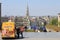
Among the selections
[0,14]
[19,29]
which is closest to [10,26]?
[19,29]

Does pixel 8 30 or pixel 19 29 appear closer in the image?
pixel 8 30

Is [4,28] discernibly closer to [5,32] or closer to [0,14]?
[5,32]

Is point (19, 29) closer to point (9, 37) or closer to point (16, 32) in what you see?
point (16, 32)

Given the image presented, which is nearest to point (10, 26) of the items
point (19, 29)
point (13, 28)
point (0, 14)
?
point (13, 28)

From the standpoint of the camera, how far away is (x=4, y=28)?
15367mm

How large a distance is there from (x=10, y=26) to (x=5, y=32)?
565 mm

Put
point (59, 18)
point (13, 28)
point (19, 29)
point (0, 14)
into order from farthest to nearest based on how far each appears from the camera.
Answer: point (59, 18) → point (0, 14) → point (19, 29) → point (13, 28)

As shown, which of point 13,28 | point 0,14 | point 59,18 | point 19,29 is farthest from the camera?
point 59,18

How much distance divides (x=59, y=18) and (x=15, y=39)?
295ft

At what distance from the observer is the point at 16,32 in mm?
16844

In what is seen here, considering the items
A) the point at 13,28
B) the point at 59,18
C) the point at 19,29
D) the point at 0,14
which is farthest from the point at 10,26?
the point at 59,18

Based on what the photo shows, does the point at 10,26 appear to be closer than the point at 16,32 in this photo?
Yes

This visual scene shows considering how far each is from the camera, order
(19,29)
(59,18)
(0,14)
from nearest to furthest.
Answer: (19,29) → (0,14) → (59,18)

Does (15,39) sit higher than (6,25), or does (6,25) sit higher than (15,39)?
(6,25)
